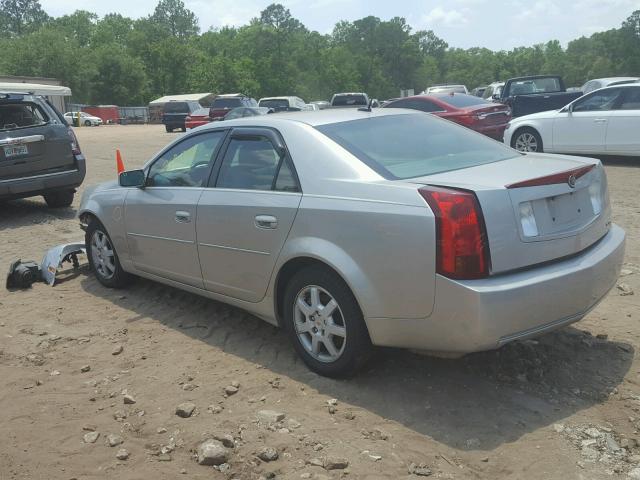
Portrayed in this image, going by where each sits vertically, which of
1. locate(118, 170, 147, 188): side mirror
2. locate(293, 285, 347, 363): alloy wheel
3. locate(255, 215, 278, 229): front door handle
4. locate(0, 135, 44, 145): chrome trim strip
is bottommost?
locate(293, 285, 347, 363): alloy wheel

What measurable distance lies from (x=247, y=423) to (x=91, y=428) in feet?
2.72

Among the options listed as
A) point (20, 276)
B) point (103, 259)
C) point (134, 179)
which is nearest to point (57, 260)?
point (20, 276)

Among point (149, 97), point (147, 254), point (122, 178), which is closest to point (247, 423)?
point (147, 254)

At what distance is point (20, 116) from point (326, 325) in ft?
24.0

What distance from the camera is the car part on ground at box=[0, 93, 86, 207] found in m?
8.95

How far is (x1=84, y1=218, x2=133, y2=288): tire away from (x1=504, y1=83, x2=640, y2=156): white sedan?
32.2 ft

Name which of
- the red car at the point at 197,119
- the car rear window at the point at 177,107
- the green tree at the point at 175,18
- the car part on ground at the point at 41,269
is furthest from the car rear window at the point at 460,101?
the green tree at the point at 175,18

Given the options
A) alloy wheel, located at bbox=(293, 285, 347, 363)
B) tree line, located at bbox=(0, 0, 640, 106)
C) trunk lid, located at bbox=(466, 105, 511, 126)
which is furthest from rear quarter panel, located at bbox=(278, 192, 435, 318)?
tree line, located at bbox=(0, 0, 640, 106)

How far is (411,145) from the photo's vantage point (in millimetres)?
4188

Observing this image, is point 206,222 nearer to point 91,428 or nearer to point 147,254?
point 147,254

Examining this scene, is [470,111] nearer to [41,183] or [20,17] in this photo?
[41,183]

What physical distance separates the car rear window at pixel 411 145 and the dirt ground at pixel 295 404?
3.68ft

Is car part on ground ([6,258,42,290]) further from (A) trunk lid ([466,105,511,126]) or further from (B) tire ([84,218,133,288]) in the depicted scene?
(A) trunk lid ([466,105,511,126])

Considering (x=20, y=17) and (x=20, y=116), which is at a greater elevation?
(x=20, y=17)
